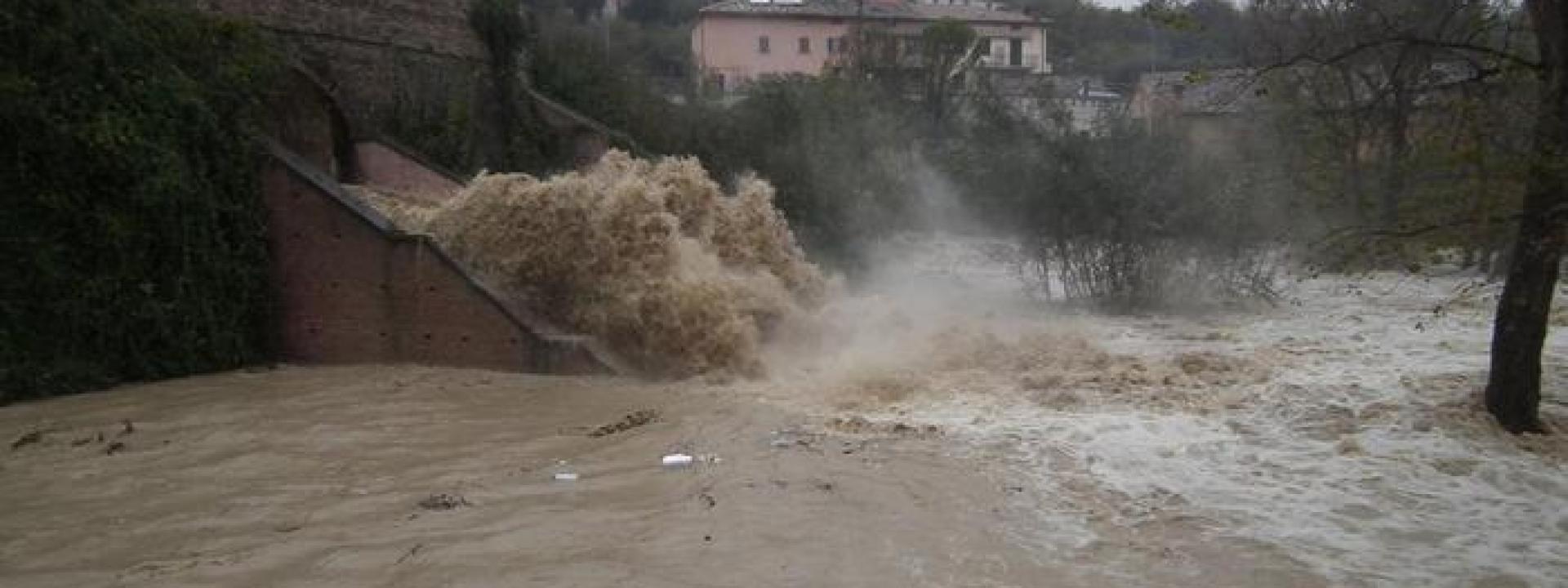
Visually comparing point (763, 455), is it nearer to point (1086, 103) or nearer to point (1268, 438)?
point (1268, 438)

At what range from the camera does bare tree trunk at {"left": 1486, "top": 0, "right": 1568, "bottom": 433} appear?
874 centimetres

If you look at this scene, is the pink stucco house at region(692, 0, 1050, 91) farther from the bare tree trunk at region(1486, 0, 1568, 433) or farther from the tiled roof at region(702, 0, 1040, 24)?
the bare tree trunk at region(1486, 0, 1568, 433)

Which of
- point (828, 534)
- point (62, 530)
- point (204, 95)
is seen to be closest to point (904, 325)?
point (204, 95)

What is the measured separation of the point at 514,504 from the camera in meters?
8.25

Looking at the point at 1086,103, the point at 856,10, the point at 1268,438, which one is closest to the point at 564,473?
the point at 1268,438

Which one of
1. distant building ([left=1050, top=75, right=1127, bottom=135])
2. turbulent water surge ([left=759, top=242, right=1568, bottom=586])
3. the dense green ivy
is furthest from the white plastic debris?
distant building ([left=1050, top=75, right=1127, bottom=135])

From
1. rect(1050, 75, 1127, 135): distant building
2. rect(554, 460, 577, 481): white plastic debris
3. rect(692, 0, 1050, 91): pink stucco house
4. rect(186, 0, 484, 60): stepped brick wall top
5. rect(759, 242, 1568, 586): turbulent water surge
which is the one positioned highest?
rect(692, 0, 1050, 91): pink stucco house

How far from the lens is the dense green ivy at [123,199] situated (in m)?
12.0

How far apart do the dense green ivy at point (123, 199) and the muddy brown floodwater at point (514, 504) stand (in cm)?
89

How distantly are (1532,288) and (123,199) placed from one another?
41.9 ft

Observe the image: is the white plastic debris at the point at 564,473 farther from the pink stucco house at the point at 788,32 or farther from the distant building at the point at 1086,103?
the pink stucco house at the point at 788,32

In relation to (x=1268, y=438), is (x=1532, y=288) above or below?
above

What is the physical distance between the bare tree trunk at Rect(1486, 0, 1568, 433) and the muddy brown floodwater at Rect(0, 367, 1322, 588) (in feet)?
11.2

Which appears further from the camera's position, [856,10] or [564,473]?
[856,10]
